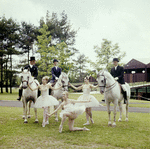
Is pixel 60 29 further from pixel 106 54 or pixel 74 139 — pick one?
pixel 74 139

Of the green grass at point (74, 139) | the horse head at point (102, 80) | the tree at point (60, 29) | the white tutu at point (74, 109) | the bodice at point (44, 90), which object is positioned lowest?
the green grass at point (74, 139)

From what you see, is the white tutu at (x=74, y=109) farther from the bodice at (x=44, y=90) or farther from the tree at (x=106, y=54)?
the tree at (x=106, y=54)

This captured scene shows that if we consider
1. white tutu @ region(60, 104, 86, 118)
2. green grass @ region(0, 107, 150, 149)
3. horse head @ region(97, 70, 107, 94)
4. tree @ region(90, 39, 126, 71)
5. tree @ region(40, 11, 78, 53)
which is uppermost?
tree @ region(40, 11, 78, 53)

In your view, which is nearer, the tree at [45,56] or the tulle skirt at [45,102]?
the tulle skirt at [45,102]

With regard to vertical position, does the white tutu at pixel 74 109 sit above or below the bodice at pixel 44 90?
below

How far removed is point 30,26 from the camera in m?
43.2

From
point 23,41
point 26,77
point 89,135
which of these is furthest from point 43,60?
point 89,135

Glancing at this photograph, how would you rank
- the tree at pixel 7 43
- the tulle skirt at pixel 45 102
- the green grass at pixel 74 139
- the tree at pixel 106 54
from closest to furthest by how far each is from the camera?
1. the green grass at pixel 74 139
2. the tulle skirt at pixel 45 102
3. the tree at pixel 106 54
4. the tree at pixel 7 43

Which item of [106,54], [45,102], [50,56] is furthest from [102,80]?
[50,56]

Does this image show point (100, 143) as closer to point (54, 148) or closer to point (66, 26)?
point (54, 148)

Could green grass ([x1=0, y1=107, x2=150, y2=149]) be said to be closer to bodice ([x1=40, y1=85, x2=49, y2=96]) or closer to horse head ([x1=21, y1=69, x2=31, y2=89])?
bodice ([x1=40, y1=85, x2=49, y2=96])

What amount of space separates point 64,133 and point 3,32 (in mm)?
39575

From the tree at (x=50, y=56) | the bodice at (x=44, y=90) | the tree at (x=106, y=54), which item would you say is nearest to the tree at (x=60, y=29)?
the tree at (x=50, y=56)

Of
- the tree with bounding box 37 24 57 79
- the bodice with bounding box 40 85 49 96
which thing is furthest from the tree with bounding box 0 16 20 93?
the bodice with bounding box 40 85 49 96
